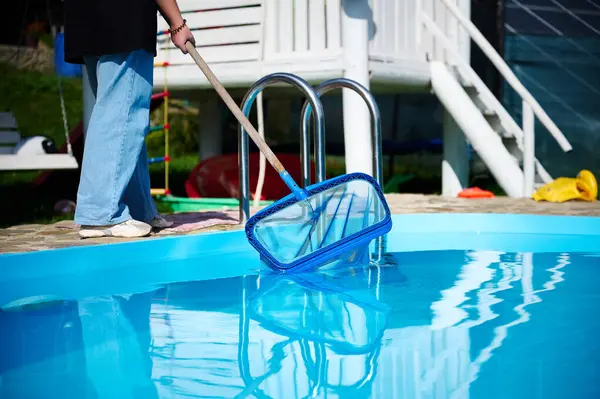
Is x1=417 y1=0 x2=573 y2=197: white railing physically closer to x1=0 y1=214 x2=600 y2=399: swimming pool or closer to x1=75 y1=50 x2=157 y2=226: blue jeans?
x1=0 y1=214 x2=600 y2=399: swimming pool

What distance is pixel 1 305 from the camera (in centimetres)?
310

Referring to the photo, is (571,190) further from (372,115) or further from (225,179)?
(225,179)

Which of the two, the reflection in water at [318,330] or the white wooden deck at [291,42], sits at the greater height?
the white wooden deck at [291,42]

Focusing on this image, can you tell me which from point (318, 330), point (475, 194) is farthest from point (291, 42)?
point (318, 330)

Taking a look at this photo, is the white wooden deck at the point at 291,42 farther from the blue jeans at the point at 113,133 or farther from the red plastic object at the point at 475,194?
the blue jeans at the point at 113,133

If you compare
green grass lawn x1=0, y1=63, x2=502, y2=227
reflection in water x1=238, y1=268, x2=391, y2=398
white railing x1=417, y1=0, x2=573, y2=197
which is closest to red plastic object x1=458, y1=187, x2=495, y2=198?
white railing x1=417, y1=0, x2=573, y2=197

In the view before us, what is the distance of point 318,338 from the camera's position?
96.0 inches

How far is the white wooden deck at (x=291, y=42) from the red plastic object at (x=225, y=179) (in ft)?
2.61

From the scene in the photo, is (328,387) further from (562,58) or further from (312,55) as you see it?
(562,58)

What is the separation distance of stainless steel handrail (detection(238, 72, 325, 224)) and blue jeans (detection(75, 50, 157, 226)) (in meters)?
0.56

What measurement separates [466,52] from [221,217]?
149 inches

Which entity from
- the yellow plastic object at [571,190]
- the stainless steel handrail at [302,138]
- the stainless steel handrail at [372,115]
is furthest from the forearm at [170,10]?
the yellow plastic object at [571,190]

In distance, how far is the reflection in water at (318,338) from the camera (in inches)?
76.1

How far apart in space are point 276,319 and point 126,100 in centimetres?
162
